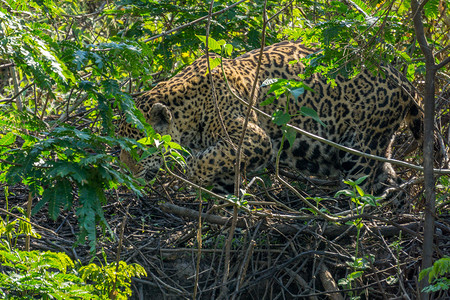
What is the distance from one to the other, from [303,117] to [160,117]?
5.44 feet

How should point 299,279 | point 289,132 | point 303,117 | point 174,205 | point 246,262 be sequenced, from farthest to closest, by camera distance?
point 303,117 < point 174,205 < point 299,279 < point 246,262 < point 289,132

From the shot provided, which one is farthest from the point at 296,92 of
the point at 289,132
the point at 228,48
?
the point at 228,48

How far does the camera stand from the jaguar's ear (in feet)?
23.0

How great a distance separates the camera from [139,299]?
18.9 feet

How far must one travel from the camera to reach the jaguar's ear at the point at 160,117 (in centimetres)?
702

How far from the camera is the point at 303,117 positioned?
24.0 ft

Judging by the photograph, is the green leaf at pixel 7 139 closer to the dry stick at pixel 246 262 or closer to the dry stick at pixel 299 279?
the dry stick at pixel 246 262

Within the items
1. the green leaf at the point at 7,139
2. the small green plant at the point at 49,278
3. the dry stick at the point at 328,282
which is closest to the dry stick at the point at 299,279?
the dry stick at the point at 328,282

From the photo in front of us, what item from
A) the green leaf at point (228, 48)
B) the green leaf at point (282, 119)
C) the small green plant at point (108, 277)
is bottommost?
the small green plant at point (108, 277)

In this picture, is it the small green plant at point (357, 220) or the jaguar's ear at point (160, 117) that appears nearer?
the small green plant at point (357, 220)

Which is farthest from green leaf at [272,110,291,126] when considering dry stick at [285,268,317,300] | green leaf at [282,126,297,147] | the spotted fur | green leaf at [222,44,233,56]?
the spotted fur

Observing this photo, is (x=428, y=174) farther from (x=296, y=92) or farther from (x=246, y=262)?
(x=246, y=262)

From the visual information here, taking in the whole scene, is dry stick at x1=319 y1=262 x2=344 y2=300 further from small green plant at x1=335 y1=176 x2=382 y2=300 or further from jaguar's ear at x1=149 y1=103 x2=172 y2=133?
jaguar's ear at x1=149 y1=103 x2=172 y2=133

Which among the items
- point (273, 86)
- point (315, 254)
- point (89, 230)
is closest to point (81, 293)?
point (89, 230)
